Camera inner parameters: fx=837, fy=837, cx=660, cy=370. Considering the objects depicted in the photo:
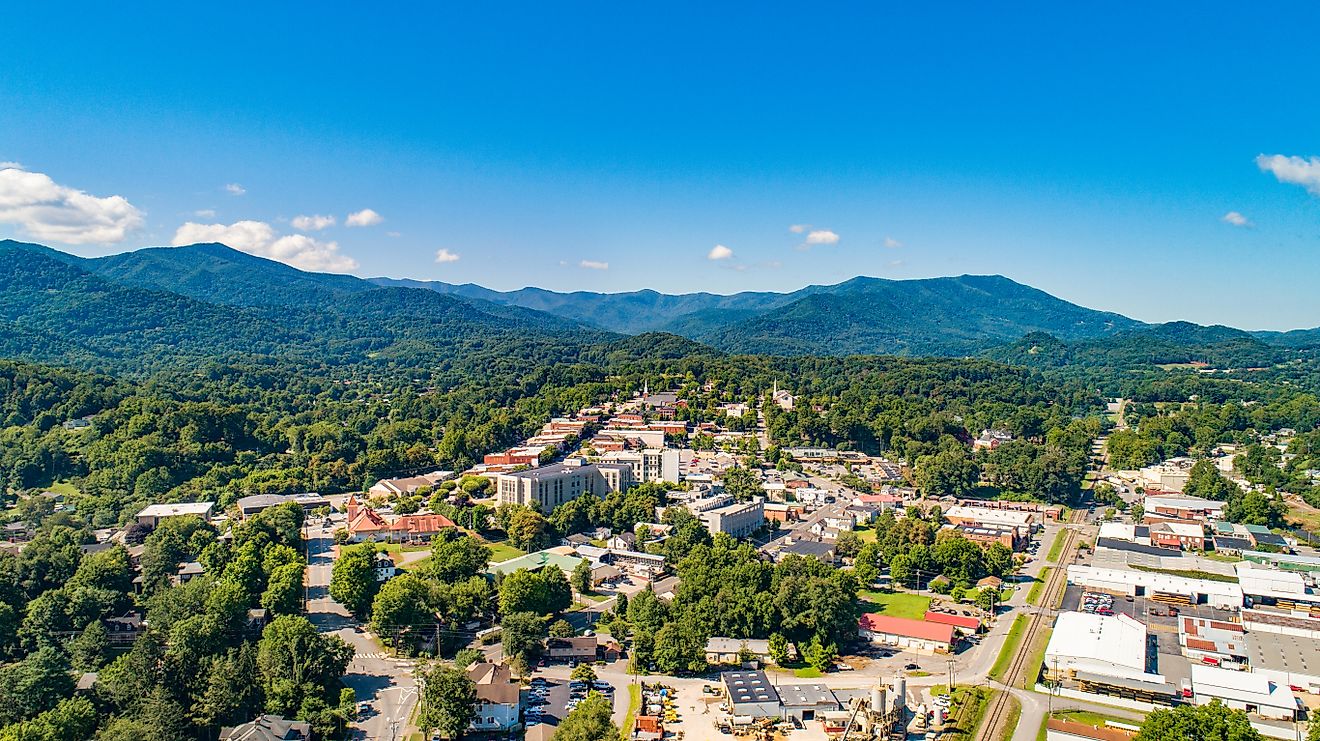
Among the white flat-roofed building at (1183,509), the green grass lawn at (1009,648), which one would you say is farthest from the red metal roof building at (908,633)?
the white flat-roofed building at (1183,509)

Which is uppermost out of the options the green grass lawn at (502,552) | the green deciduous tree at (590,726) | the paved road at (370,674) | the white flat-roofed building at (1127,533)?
the green deciduous tree at (590,726)

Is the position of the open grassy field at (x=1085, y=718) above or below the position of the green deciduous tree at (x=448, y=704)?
below

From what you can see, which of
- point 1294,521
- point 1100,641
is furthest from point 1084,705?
point 1294,521

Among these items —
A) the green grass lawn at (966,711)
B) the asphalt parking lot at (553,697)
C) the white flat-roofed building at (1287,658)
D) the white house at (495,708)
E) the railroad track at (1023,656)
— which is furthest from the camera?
the white flat-roofed building at (1287,658)

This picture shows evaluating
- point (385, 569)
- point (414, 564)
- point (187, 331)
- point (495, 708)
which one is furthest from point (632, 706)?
point (187, 331)

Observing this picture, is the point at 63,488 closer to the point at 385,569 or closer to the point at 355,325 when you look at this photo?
the point at 385,569

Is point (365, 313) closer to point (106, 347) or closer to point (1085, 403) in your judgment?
point (106, 347)

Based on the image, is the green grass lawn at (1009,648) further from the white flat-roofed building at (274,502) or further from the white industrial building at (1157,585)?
the white flat-roofed building at (274,502)
